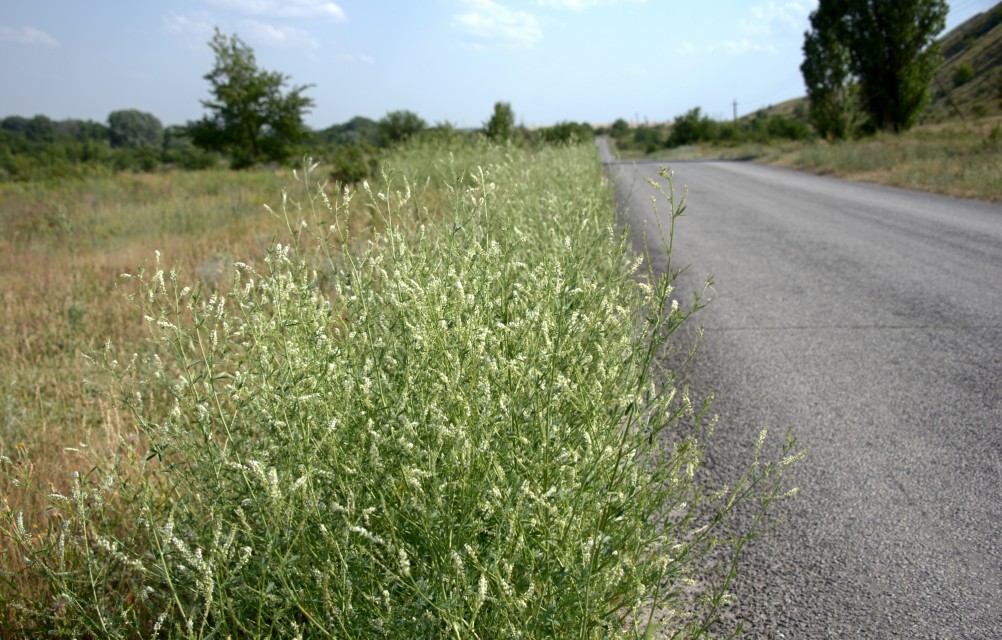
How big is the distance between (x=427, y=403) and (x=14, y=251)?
14071mm

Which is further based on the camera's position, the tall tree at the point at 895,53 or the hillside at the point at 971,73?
the hillside at the point at 971,73

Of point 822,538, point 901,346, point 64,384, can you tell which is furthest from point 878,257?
point 64,384

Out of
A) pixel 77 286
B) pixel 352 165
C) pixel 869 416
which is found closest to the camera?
pixel 869 416

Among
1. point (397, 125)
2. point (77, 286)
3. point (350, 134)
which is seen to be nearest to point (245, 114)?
point (397, 125)

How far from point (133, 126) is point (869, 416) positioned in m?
114

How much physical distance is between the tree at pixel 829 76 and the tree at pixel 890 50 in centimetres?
11

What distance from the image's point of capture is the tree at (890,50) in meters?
28.4

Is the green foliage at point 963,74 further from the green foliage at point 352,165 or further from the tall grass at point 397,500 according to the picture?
the tall grass at point 397,500

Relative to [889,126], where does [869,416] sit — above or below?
below

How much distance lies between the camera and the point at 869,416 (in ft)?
13.1

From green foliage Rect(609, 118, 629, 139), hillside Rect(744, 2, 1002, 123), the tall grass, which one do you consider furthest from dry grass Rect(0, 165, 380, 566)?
green foliage Rect(609, 118, 629, 139)

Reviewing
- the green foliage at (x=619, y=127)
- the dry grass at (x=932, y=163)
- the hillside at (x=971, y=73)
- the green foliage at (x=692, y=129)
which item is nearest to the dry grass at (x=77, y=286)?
the dry grass at (x=932, y=163)

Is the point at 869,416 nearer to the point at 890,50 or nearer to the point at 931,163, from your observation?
the point at 931,163

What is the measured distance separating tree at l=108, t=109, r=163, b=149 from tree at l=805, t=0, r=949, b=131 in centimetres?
8447
